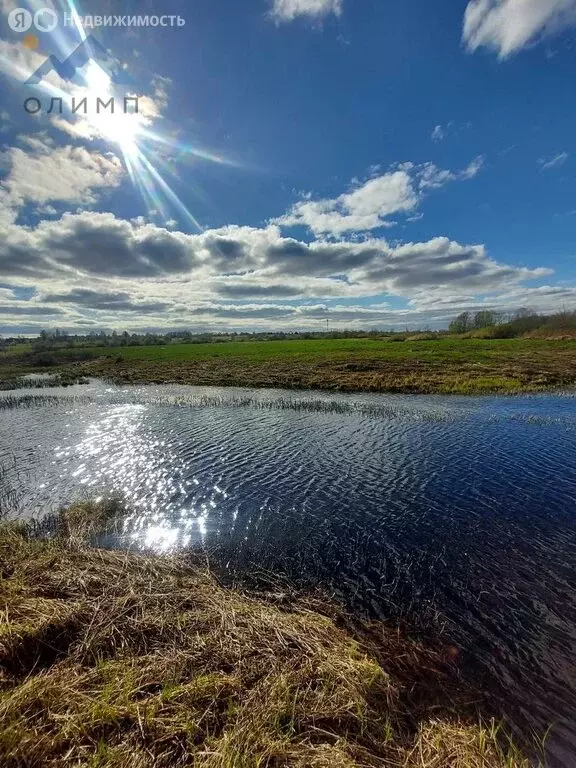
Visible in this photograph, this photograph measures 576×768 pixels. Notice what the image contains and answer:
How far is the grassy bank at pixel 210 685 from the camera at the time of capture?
4633mm

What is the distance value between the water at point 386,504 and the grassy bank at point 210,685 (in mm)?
1432

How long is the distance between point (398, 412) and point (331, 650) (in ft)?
84.3

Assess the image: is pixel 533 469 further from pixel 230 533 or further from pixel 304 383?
pixel 304 383

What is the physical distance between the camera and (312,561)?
35.4ft

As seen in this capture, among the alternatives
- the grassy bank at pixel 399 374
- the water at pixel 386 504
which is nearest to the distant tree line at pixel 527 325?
the grassy bank at pixel 399 374

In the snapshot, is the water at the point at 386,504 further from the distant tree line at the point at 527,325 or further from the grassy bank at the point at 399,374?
the distant tree line at the point at 527,325

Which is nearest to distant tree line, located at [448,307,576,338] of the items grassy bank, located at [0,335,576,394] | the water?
grassy bank, located at [0,335,576,394]

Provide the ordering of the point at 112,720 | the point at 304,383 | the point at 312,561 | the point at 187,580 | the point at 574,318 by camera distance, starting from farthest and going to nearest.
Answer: the point at 574,318 < the point at 304,383 < the point at 312,561 < the point at 187,580 < the point at 112,720

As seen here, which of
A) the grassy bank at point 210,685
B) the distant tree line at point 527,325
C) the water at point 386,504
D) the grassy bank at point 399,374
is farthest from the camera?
the distant tree line at point 527,325

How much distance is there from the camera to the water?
817 cm

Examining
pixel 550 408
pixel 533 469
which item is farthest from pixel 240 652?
pixel 550 408

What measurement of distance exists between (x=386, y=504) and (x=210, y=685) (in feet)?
33.2

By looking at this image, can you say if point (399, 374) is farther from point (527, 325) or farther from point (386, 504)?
point (527, 325)

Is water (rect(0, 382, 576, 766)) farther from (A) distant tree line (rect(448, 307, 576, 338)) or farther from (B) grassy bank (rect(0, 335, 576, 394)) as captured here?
(A) distant tree line (rect(448, 307, 576, 338))
